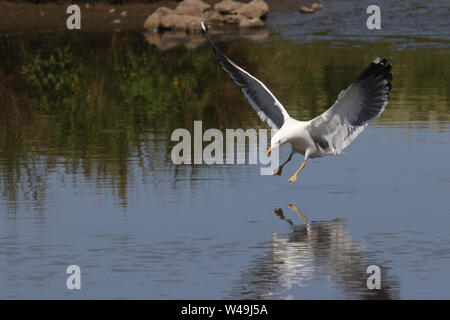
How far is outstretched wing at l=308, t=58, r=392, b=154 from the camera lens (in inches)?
555

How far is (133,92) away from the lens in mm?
24047

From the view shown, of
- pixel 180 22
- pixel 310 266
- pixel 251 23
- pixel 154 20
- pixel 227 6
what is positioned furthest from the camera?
pixel 227 6

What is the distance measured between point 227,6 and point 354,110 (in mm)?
27007

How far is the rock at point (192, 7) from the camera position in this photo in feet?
133

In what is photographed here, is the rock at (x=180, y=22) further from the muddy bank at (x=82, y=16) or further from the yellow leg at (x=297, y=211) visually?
the yellow leg at (x=297, y=211)

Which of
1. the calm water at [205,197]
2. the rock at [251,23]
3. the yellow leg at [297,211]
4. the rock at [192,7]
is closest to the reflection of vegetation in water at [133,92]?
the calm water at [205,197]

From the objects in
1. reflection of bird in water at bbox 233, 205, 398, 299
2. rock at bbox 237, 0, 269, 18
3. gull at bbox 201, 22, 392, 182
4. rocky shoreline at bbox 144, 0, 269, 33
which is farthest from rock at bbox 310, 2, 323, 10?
reflection of bird in water at bbox 233, 205, 398, 299

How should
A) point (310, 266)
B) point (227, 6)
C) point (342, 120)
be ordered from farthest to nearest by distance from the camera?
point (227, 6)
point (342, 120)
point (310, 266)

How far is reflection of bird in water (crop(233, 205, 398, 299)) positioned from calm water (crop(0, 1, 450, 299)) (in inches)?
0.8

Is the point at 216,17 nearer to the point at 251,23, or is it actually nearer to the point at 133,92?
the point at 251,23

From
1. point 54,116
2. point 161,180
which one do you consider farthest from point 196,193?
point 54,116

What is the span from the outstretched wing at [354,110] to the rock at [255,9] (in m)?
26.1

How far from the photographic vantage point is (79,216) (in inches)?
512

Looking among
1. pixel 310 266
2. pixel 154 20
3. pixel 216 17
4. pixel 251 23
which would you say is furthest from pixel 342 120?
pixel 216 17
